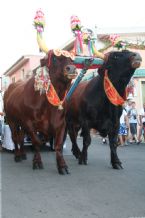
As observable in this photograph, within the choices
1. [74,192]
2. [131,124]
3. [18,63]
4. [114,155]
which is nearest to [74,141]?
[114,155]

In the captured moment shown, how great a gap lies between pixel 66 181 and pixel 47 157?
3152 mm

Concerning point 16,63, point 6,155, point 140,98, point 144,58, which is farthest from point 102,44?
point 16,63

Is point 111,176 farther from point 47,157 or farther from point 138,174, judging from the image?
point 47,157

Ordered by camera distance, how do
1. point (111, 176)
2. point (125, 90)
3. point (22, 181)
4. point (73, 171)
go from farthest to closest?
point (125, 90) < point (73, 171) < point (111, 176) < point (22, 181)

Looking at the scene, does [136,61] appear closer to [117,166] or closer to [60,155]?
[117,166]

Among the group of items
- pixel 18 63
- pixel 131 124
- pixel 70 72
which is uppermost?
pixel 70 72

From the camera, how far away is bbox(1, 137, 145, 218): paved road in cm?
436

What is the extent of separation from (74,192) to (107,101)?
2.79m

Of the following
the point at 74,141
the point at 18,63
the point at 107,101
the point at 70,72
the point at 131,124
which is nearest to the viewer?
the point at 70,72

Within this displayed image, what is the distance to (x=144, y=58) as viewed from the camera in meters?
22.3

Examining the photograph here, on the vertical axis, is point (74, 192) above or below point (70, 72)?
below

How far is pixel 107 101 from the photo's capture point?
769 centimetres

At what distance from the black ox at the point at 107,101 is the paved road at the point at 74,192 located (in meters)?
0.66

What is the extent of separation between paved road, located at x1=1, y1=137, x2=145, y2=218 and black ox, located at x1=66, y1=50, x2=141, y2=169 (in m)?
Answer: 0.66
